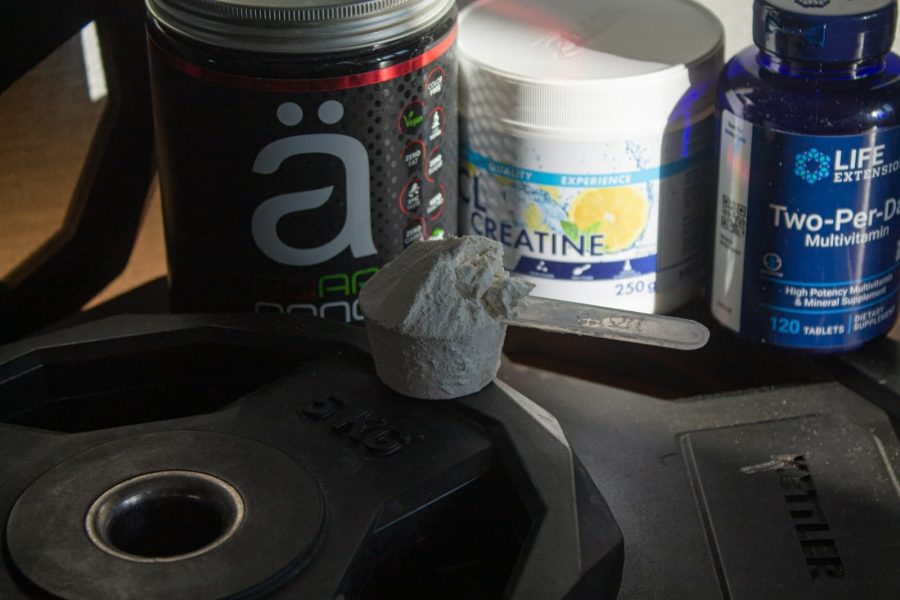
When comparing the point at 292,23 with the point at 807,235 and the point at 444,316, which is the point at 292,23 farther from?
the point at 807,235

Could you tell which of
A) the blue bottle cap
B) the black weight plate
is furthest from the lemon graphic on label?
the black weight plate

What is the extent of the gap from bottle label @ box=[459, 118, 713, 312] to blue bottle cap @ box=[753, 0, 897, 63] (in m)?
0.09

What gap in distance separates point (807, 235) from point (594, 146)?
13 cm

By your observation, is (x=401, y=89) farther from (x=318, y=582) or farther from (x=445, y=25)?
(x=318, y=582)

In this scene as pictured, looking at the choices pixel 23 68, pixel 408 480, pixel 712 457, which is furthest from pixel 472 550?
pixel 23 68

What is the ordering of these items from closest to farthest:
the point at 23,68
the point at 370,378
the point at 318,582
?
the point at 318,582 → the point at 370,378 → the point at 23,68

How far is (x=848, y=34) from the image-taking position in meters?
0.65

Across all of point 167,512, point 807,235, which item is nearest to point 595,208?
point 807,235

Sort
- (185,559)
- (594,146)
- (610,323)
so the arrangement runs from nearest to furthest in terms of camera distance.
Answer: (185,559) < (610,323) < (594,146)

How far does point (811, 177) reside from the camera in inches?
26.7

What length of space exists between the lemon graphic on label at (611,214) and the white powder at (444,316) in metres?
0.12

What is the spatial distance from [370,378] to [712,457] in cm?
19

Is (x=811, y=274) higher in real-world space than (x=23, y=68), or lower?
lower

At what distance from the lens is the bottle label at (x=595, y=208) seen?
72 cm
